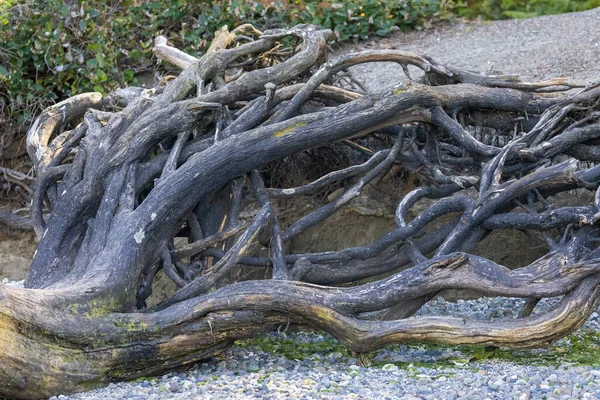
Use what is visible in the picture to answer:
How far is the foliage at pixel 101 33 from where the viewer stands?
9.25 m

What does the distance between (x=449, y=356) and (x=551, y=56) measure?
4.84 metres

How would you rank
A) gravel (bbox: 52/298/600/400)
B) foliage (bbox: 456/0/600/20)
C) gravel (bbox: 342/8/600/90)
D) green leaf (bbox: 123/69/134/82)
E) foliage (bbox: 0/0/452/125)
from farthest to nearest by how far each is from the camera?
foliage (bbox: 456/0/600/20) < green leaf (bbox: 123/69/134/82) < foliage (bbox: 0/0/452/125) < gravel (bbox: 342/8/600/90) < gravel (bbox: 52/298/600/400)

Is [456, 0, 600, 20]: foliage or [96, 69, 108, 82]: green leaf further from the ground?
[96, 69, 108, 82]: green leaf

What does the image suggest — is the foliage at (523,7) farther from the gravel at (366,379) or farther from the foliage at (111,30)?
the gravel at (366,379)

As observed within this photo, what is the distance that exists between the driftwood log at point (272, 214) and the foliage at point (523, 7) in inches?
277

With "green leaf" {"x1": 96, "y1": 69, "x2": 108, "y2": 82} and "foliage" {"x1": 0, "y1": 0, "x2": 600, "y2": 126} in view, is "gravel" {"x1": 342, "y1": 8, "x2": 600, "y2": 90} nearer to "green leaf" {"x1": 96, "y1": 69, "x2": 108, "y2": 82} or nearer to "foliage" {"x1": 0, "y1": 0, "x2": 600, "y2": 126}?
"foliage" {"x1": 0, "y1": 0, "x2": 600, "y2": 126}

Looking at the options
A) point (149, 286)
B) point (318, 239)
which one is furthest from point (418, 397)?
point (318, 239)

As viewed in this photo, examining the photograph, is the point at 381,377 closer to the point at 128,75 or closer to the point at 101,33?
the point at 128,75

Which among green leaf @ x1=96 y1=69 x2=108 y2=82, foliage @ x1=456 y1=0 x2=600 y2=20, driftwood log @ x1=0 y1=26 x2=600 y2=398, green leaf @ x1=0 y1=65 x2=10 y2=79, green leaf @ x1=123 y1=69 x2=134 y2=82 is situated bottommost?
foliage @ x1=456 y1=0 x2=600 y2=20

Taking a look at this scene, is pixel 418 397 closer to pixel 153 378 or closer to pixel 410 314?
pixel 410 314

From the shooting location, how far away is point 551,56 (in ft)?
31.0

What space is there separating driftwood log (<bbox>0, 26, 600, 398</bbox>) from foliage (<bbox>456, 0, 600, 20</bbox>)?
23.1 ft

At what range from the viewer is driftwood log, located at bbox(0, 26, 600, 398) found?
5.23 meters

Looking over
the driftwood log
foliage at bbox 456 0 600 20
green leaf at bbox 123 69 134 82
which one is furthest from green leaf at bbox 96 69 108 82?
foliage at bbox 456 0 600 20
